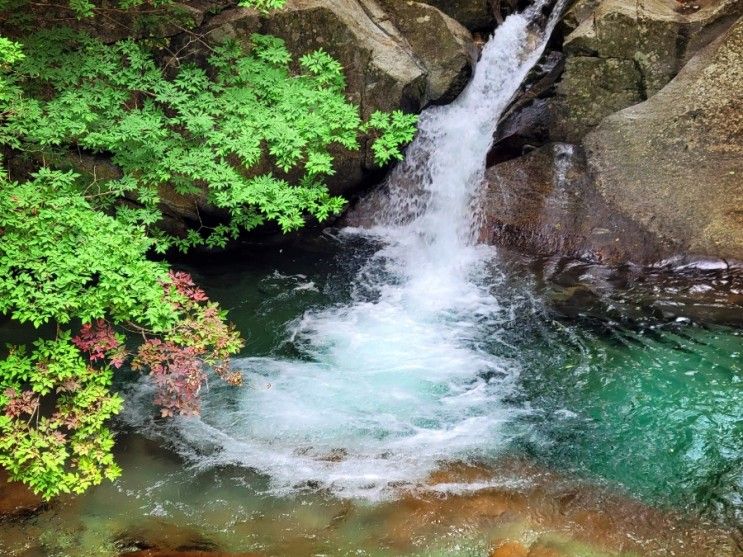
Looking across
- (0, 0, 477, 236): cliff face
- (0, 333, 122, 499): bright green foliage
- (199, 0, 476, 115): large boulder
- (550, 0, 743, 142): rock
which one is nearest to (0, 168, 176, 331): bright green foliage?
(0, 333, 122, 499): bright green foliage

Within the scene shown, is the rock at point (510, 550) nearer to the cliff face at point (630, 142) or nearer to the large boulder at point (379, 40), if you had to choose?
the cliff face at point (630, 142)

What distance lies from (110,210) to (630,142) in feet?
25.2

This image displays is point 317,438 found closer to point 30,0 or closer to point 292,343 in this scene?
point 292,343

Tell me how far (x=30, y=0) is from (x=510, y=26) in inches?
335

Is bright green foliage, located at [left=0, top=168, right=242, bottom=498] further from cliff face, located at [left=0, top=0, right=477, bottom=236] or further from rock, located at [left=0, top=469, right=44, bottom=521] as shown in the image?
cliff face, located at [left=0, top=0, right=477, bottom=236]

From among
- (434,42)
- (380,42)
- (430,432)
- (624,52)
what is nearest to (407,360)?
(430,432)

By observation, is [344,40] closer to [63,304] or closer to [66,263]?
[66,263]

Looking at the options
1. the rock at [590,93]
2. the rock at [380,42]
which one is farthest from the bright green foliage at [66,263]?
the rock at [590,93]

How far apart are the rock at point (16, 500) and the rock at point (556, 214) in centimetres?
736

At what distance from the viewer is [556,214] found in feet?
31.5

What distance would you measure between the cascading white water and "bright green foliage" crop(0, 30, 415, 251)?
202 cm

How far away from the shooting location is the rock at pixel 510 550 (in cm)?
452

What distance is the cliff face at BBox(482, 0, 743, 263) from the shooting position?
8508 millimetres

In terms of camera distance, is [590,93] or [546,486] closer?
[546,486]
